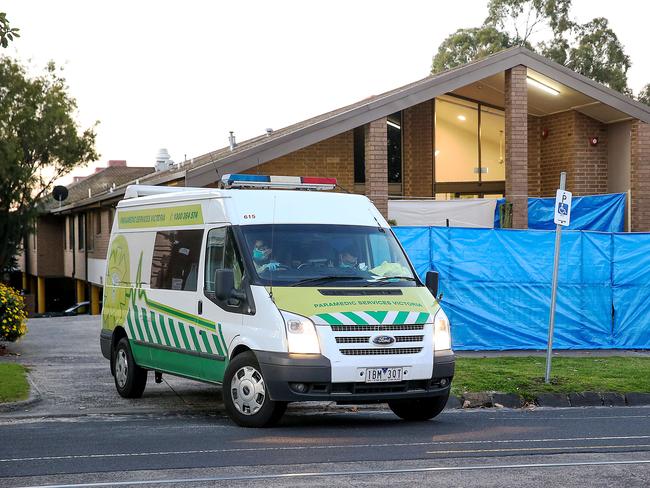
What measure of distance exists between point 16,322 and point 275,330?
9035 mm

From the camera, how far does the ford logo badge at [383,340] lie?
32.3 ft

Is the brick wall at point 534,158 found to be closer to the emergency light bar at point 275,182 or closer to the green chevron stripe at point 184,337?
the emergency light bar at point 275,182

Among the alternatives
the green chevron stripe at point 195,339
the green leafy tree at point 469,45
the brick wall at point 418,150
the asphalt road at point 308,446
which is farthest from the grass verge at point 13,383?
the green leafy tree at point 469,45

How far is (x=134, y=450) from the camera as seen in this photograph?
8836mm

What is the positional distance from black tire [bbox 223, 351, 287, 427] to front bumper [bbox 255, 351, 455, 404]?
5.7 inches

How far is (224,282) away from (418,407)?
7.79 ft

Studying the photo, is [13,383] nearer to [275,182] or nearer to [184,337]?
[184,337]

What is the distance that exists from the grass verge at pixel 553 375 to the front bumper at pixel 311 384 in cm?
291

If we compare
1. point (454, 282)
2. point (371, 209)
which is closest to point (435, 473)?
point (371, 209)

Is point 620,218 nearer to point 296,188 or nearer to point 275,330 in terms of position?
point 296,188

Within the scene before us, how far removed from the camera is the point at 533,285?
18.2 meters

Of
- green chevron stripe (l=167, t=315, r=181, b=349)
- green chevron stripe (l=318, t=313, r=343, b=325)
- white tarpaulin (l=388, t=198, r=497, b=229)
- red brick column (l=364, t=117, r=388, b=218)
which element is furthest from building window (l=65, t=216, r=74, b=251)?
green chevron stripe (l=318, t=313, r=343, b=325)

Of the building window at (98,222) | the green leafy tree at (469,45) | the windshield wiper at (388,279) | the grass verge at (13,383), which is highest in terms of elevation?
the green leafy tree at (469,45)

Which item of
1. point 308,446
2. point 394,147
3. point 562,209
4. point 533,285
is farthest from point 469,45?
point 308,446
